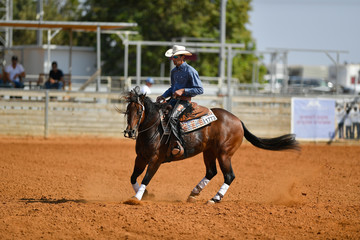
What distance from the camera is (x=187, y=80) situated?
29.0ft

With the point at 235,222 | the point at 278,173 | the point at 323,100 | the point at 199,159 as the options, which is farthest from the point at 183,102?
the point at 323,100

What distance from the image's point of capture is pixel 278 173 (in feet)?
42.6

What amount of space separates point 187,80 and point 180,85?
152 millimetres

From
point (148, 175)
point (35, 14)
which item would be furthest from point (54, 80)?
point (35, 14)

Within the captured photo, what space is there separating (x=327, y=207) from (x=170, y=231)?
2958mm

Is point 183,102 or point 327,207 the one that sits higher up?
point 183,102

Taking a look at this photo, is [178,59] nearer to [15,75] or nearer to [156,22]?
[15,75]

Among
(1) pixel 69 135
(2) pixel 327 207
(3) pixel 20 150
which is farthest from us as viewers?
(1) pixel 69 135

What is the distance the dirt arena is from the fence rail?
1275mm

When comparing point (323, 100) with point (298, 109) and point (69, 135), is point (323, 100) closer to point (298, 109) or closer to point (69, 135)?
point (298, 109)

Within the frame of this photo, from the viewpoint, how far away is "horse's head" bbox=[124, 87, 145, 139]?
26.1 feet

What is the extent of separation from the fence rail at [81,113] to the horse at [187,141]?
8958 millimetres

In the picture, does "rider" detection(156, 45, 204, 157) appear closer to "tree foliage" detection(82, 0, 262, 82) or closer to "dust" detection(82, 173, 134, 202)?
"dust" detection(82, 173, 134, 202)

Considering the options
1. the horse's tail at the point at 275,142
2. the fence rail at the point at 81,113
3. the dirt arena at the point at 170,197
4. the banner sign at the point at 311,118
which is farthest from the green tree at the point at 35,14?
the horse's tail at the point at 275,142
